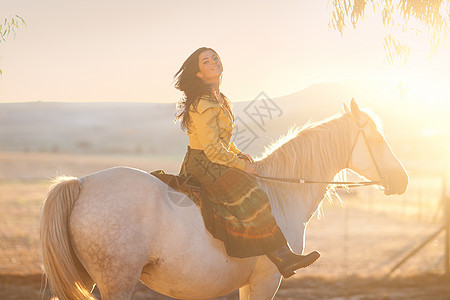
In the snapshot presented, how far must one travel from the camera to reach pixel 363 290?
872 centimetres

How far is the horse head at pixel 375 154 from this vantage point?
4613 millimetres

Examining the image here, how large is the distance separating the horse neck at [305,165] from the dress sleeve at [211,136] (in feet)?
1.74

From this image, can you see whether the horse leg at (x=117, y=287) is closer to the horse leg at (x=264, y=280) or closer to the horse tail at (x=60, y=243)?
the horse tail at (x=60, y=243)

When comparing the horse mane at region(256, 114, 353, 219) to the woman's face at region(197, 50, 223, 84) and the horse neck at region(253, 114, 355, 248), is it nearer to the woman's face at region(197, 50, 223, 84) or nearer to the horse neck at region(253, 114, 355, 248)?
the horse neck at region(253, 114, 355, 248)

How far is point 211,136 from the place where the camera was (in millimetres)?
3986

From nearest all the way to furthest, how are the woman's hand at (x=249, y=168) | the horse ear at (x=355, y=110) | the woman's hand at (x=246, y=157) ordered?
the woman's hand at (x=249, y=168), the woman's hand at (x=246, y=157), the horse ear at (x=355, y=110)

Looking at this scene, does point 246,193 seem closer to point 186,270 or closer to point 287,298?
point 186,270

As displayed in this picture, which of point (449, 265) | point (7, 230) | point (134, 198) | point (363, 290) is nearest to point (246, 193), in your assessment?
point (134, 198)

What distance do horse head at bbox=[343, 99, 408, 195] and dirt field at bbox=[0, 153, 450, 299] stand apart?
0.55 meters

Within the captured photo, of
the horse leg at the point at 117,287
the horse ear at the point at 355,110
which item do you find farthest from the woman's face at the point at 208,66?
the horse leg at the point at 117,287

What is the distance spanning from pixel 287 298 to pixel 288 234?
4055 mm

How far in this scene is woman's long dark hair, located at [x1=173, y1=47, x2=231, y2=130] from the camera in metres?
4.16

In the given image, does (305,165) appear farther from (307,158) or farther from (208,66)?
(208,66)

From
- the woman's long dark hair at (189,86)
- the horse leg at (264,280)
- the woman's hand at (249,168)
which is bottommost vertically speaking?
the horse leg at (264,280)
